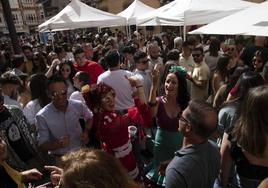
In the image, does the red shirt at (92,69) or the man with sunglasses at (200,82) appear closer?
the man with sunglasses at (200,82)

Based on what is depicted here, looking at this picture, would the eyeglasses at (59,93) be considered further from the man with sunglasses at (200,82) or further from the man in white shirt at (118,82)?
the man with sunglasses at (200,82)

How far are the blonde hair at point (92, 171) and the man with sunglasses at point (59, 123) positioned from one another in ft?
5.61

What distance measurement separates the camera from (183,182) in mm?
1881

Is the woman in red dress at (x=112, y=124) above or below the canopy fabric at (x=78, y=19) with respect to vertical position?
below

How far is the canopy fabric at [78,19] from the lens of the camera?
27.9 feet

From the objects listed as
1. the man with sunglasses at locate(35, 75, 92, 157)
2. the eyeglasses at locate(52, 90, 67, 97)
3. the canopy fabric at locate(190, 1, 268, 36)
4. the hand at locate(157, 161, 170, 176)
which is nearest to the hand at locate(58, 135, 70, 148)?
the man with sunglasses at locate(35, 75, 92, 157)

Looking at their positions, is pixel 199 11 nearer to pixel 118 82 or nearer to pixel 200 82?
pixel 200 82

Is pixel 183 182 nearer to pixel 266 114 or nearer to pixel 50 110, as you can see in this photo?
pixel 266 114

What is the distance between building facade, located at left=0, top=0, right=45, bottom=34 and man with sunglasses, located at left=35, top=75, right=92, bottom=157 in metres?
72.5

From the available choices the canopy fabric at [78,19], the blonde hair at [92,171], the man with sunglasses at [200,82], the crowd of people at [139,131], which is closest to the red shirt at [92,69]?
the crowd of people at [139,131]

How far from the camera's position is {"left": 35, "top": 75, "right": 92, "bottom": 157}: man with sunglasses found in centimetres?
308

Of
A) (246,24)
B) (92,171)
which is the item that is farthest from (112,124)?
(246,24)

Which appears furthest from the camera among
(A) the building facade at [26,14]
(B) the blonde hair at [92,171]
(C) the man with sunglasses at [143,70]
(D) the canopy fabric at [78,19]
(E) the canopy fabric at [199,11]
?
(A) the building facade at [26,14]

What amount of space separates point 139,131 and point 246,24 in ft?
8.30
